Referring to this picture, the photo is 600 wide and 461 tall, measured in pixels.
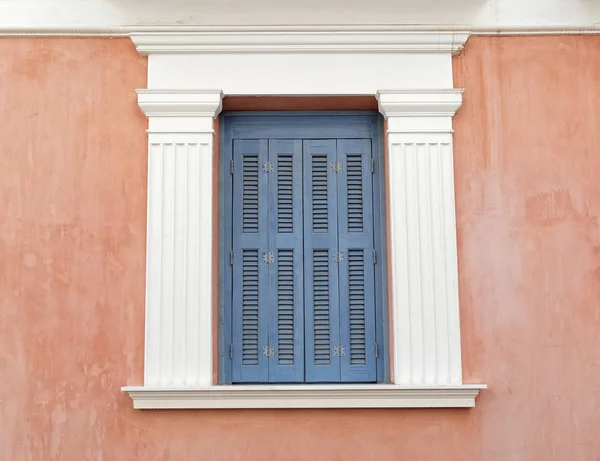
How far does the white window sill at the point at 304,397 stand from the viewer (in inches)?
226

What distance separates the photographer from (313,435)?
578 centimetres

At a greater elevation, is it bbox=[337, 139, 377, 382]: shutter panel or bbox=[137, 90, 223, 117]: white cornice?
bbox=[137, 90, 223, 117]: white cornice

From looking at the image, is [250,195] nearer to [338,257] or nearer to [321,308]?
[338,257]

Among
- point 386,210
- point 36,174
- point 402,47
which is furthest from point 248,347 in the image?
point 402,47

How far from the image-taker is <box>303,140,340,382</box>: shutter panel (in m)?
6.07

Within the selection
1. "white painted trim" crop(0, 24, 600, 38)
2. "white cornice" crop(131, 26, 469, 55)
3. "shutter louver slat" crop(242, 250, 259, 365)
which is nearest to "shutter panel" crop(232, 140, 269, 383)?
"shutter louver slat" crop(242, 250, 259, 365)

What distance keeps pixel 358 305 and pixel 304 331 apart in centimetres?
42

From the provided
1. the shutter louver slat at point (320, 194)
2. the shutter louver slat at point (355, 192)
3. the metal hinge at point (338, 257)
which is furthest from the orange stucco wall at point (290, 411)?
the shutter louver slat at point (320, 194)

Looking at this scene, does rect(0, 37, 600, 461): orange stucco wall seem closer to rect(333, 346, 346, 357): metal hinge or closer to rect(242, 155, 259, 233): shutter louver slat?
rect(333, 346, 346, 357): metal hinge

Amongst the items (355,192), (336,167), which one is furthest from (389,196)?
(336,167)

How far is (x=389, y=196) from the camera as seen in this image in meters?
6.09

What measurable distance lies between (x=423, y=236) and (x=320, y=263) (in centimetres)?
75

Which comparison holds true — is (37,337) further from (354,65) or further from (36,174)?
(354,65)

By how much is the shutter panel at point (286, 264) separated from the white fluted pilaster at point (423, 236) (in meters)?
0.67
